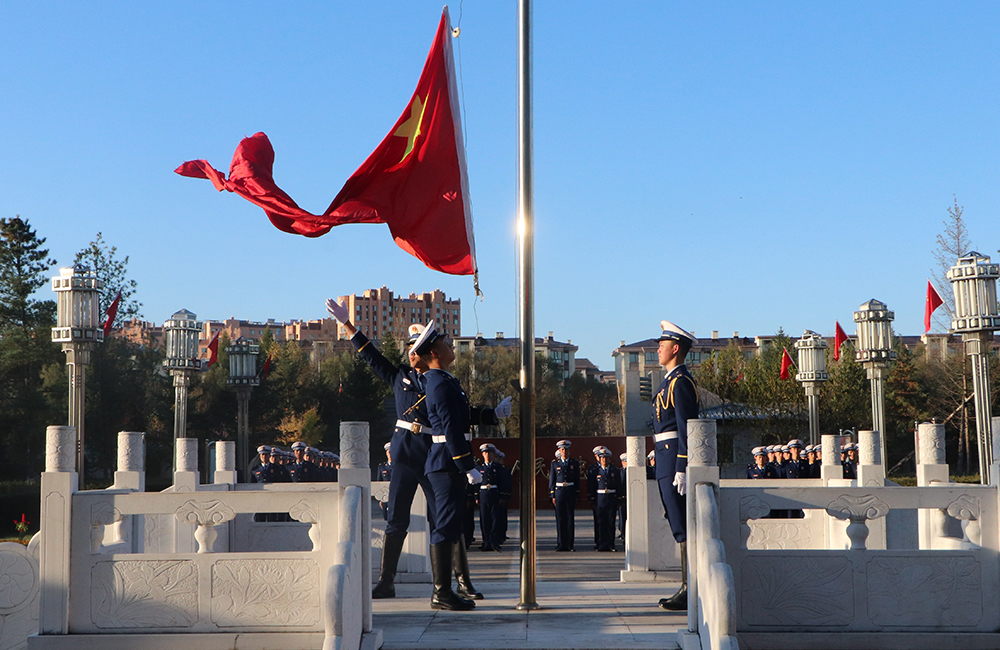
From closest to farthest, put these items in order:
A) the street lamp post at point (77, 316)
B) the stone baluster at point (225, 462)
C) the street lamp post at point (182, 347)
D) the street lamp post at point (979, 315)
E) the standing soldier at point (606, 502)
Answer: the stone baluster at point (225, 462)
the street lamp post at point (979, 315)
the street lamp post at point (77, 316)
the standing soldier at point (606, 502)
the street lamp post at point (182, 347)

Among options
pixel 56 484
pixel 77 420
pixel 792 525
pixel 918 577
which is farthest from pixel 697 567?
Answer: pixel 77 420

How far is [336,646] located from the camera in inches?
208

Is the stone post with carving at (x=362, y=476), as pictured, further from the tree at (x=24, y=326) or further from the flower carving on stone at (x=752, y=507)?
the tree at (x=24, y=326)

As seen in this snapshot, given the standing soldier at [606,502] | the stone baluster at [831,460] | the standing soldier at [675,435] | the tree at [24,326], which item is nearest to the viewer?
the standing soldier at [675,435]

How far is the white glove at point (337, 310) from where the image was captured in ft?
25.4

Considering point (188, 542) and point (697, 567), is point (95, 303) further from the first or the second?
point (697, 567)

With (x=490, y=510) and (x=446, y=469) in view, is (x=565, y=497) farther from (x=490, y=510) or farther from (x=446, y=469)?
(x=446, y=469)

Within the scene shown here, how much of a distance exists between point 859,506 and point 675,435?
1.62 metres

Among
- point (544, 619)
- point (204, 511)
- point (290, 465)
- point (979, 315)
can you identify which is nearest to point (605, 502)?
point (290, 465)

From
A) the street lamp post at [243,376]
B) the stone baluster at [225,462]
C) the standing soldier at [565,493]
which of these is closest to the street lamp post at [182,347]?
the street lamp post at [243,376]

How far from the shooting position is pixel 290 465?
17.9 meters

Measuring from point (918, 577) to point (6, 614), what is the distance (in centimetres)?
642

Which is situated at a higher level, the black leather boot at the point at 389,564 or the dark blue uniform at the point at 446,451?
the dark blue uniform at the point at 446,451

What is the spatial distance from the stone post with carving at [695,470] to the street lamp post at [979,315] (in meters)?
8.44
